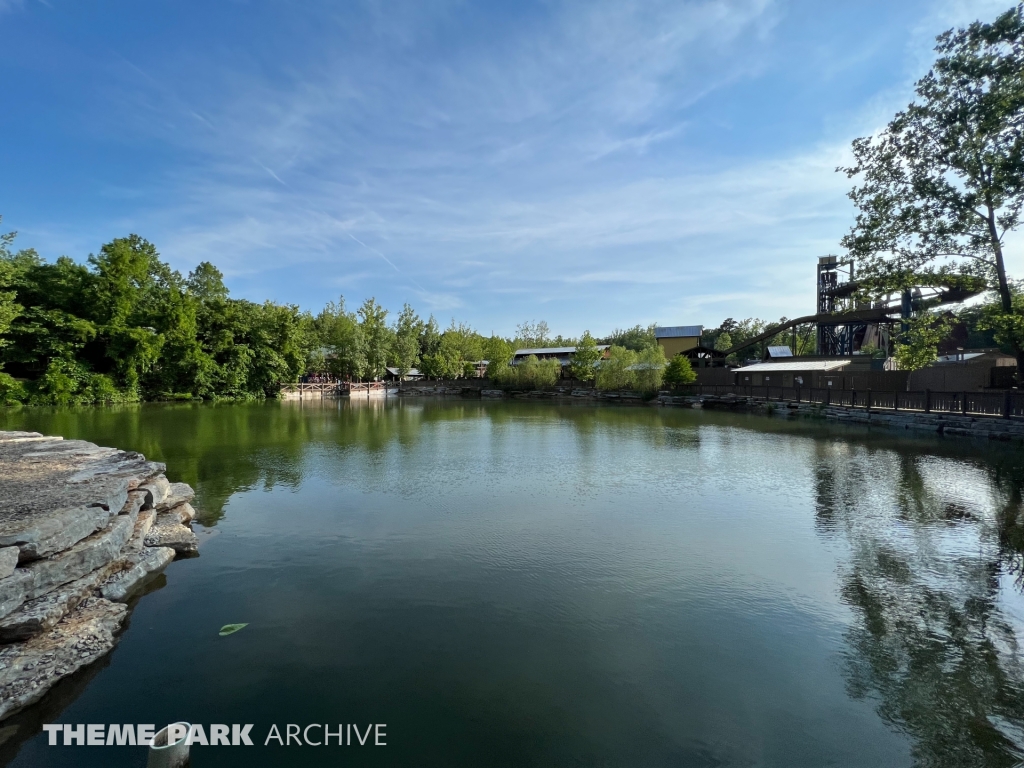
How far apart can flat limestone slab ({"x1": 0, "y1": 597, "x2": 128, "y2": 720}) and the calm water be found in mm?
174

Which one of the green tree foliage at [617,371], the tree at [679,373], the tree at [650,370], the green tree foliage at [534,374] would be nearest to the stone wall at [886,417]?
the tree at [679,373]

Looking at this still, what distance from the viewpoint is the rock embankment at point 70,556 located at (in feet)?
16.5

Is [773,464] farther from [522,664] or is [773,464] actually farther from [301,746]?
[301,746]

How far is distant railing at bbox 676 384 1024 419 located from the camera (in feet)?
66.1

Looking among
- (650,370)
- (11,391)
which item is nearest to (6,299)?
(11,391)

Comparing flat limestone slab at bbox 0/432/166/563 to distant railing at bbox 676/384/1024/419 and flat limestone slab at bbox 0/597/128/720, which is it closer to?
flat limestone slab at bbox 0/597/128/720

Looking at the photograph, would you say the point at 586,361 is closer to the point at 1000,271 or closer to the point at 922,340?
the point at 922,340

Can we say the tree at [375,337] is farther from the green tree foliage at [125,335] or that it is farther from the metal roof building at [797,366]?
the metal roof building at [797,366]

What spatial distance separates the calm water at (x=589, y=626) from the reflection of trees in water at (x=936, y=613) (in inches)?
1.3

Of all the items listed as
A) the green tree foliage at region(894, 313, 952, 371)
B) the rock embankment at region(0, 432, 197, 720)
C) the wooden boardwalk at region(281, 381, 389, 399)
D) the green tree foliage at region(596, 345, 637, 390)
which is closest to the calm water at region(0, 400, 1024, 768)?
the rock embankment at region(0, 432, 197, 720)

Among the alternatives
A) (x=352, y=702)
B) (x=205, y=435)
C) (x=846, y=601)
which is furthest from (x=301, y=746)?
(x=205, y=435)

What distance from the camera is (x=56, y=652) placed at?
16.7ft

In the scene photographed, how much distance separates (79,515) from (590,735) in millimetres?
6711

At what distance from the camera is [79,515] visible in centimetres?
668
